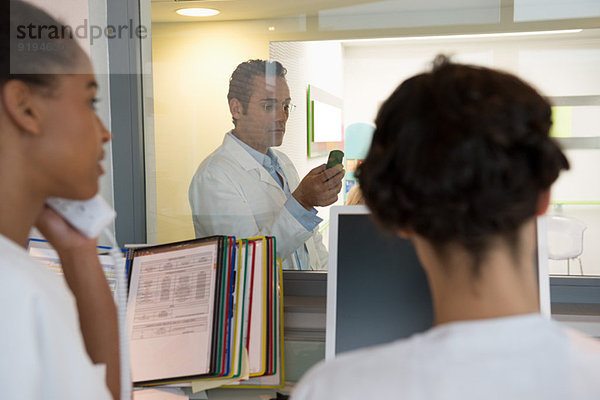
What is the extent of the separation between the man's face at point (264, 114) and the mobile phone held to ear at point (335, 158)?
153 mm

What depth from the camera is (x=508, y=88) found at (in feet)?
1.87

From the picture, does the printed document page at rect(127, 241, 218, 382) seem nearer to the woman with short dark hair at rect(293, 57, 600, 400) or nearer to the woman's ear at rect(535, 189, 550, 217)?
the woman with short dark hair at rect(293, 57, 600, 400)

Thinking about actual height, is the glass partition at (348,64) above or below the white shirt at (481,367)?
above

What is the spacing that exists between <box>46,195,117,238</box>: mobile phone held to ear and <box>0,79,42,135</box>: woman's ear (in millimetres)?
141

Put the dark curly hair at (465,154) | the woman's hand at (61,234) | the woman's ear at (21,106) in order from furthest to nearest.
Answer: the woman's hand at (61,234), the woman's ear at (21,106), the dark curly hair at (465,154)

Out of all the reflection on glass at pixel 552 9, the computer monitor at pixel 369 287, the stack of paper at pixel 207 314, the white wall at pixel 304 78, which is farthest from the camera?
the white wall at pixel 304 78

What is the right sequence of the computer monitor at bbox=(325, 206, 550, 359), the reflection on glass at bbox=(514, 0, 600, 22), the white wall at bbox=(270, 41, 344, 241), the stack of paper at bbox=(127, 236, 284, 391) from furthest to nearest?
the white wall at bbox=(270, 41, 344, 241), the reflection on glass at bbox=(514, 0, 600, 22), the stack of paper at bbox=(127, 236, 284, 391), the computer monitor at bbox=(325, 206, 550, 359)

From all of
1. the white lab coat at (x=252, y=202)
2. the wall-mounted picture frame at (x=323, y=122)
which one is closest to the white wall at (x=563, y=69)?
the wall-mounted picture frame at (x=323, y=122)

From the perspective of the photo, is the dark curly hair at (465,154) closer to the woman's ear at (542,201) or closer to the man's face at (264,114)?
the woman's ear at (542,201)

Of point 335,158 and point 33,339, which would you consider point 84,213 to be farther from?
point 335,158

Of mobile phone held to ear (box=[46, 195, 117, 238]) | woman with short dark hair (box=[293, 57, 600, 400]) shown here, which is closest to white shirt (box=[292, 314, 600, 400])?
woman with short dark hair (box=[293, 57, 600, 400])

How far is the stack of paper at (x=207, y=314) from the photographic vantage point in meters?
1.25

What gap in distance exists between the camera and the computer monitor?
114 centimetres

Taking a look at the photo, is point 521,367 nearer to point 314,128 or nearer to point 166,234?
point 314,128
